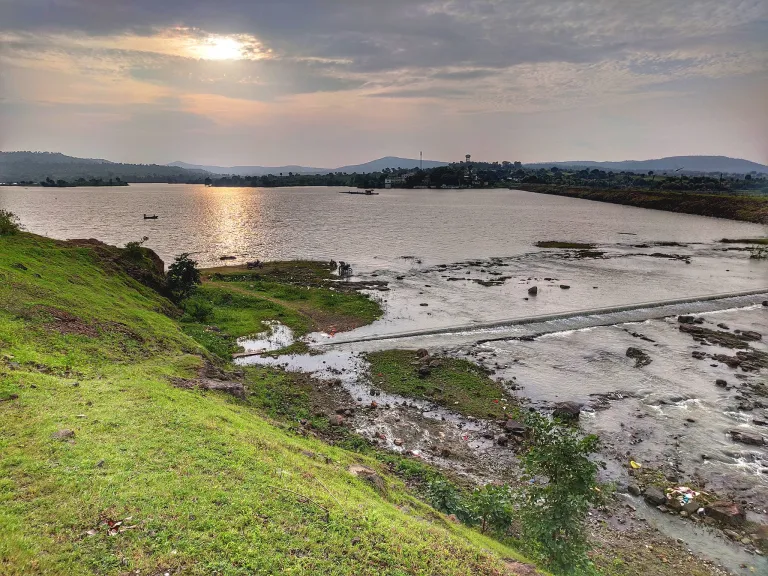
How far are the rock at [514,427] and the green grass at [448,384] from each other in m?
1.13

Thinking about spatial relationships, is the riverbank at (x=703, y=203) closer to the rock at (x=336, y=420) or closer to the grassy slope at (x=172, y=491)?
the rock at (x=336, y=420)

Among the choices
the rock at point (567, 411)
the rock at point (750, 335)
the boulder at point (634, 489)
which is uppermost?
the rock at point (750, 335)

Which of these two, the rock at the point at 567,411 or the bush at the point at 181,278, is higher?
the bush at the point at 181,278

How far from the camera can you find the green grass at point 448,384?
79.0ft

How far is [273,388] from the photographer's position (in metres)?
24.3

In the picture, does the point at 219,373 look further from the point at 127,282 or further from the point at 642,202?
the point at 642,202

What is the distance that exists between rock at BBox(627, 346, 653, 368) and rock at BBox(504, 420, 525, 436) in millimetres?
13444

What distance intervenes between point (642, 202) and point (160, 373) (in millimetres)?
188092

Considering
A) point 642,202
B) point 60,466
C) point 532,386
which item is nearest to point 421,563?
point 60,466

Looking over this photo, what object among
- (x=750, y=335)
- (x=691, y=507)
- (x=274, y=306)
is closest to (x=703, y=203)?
(x=750, y=335)

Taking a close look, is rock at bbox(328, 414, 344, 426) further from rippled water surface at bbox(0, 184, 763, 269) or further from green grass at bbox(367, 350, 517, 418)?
rippled water surface at bbox(0, 184, 763, 269)

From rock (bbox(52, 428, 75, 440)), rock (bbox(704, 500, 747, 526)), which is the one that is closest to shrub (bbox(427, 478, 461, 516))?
rock (bbox(704, 500, 747, 526))

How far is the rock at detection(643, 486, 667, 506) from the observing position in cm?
1667

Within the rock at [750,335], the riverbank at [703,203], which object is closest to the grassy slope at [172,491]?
the rock at [750,335]
